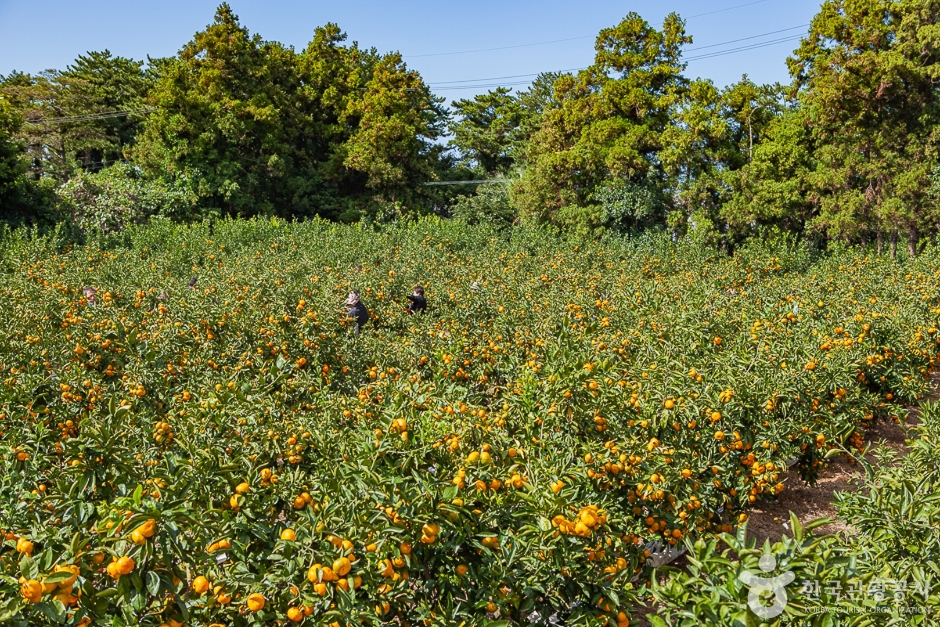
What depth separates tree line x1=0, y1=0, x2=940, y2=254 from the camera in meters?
11.2

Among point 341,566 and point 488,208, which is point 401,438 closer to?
point 341,566

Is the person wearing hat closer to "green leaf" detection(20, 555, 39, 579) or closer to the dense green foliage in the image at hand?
"green leaf" detection(20, 555, 39, 579)

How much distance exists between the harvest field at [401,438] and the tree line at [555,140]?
18.9 feet

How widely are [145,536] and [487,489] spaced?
1.09 meters

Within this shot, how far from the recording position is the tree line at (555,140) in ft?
36.7

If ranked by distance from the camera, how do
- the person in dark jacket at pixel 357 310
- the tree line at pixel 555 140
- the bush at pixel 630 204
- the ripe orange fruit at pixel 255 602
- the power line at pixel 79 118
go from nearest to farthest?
the ripe orange fruit at pixel 255 602 < the person in dark jacket at pixel 357 310 < the tree line at pixel 555 140 < the bush at pixel 630 204 < the power line at pixel 79 118

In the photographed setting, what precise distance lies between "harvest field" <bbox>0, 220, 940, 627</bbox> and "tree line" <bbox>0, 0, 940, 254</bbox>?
576 cm

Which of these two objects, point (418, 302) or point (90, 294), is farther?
point (418, 302)

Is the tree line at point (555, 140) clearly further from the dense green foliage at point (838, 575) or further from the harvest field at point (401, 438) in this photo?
the dense green foliage at point (838, 575)

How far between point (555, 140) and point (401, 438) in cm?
1365

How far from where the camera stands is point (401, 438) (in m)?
2.23

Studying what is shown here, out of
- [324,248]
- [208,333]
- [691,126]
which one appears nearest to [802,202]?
[691,126]

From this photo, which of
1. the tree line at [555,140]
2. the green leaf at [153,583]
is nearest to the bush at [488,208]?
the tree line at [555,140]

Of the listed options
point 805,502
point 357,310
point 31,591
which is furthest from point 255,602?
point 357,310
